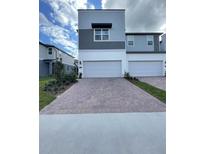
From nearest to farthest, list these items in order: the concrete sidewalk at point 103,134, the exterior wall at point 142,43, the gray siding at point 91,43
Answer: the concrete sidewalk at point 103,134 < the gray siding at point 91,43 < the exterior wall at point 142,43

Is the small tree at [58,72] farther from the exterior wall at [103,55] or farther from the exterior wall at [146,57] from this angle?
the exterior wall at [146,57]

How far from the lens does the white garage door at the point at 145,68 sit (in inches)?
586

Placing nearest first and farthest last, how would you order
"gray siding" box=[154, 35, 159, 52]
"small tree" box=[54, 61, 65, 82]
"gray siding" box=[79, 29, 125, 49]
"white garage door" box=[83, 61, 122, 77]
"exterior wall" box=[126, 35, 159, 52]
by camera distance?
"small tree" box=[54, 61, 65, 82] → "white garage door" box=[83, 61, 122, 77] → "gray siding" box=[79, 29, 125, 49] → "exterior wall" box=[126, 35, 159, 52] → "gray siding" box=[154, 35, 159, 52]

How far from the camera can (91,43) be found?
47.8ft

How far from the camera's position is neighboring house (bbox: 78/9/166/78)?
14.3m

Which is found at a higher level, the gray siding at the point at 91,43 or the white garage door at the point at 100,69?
the gray siding at the point at 91,43

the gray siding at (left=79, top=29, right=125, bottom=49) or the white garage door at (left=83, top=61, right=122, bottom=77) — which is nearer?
the white garage door at (left=83, top=61, right=122, bottom=77)

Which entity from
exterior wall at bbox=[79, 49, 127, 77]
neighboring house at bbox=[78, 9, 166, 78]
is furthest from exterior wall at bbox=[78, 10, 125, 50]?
exterior wall at bbox=[79, 49, 127, 77]

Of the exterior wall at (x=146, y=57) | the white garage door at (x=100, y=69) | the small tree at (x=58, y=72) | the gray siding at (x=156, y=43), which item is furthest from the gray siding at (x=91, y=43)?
the gray siding at (x=156, y=43)

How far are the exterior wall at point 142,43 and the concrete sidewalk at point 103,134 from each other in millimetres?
14681

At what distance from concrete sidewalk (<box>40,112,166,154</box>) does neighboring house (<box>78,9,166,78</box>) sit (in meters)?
10.4

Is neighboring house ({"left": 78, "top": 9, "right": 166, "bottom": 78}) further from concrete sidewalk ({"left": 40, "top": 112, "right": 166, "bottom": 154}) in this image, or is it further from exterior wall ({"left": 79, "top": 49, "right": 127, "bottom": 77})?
concrete sidewalk ({"left": 40, "top": 112, "right": 166, "bottom": 154})
